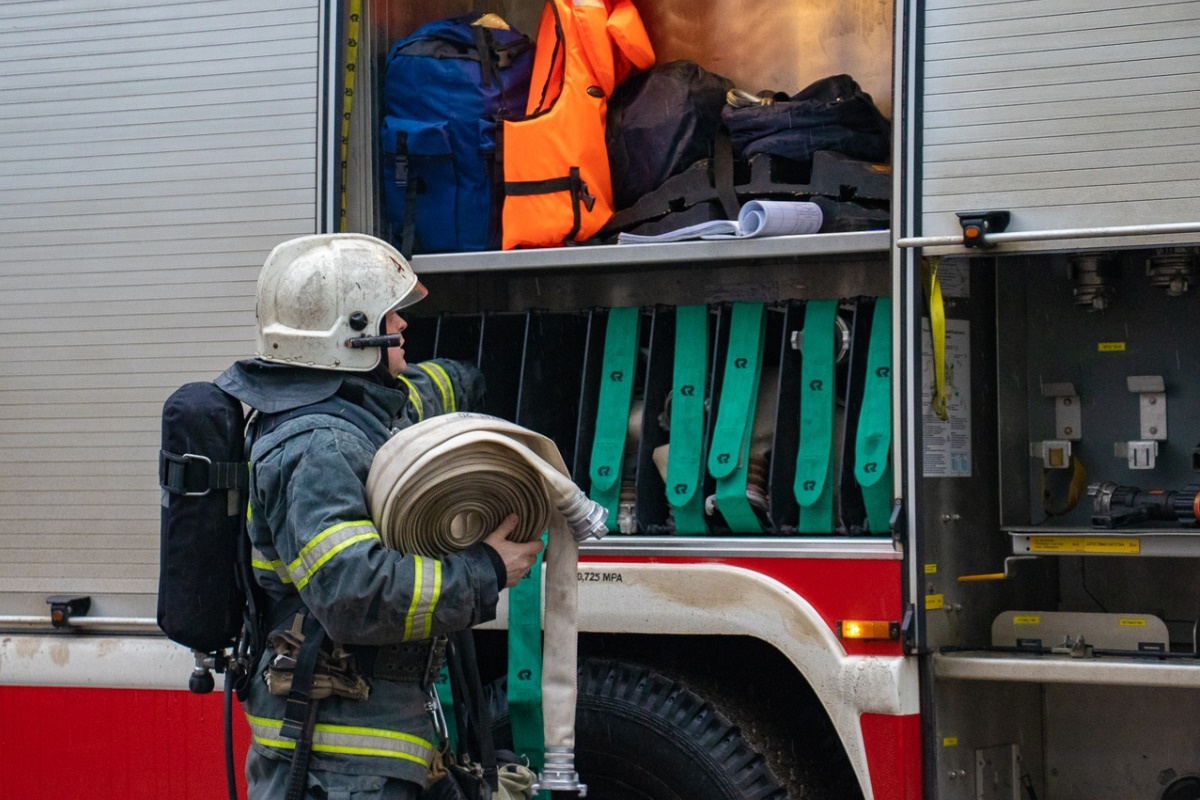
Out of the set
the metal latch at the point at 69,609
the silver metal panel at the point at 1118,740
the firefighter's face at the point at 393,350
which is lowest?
the silver metal panel at the point at 1118,740

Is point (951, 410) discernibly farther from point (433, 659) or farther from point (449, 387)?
point (433, 659)

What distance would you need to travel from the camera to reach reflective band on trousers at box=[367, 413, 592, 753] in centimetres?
294

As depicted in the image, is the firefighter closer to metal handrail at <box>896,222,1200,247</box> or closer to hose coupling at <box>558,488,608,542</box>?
hose coupling at <box>558,488,608,542</box>

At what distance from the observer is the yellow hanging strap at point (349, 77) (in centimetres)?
422

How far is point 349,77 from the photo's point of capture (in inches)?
168

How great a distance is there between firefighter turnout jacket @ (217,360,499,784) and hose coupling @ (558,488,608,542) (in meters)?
0.20

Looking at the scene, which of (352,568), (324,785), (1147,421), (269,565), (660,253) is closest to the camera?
(352,568)

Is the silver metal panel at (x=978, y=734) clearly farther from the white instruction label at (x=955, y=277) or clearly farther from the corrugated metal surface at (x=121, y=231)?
the corrugated metal surface at (x=121, y=231)

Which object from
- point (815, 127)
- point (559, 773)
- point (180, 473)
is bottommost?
point (559, 773)

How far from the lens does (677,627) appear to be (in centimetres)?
384

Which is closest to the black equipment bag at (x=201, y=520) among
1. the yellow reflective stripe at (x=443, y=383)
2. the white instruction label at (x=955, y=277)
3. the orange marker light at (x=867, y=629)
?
the yellow reflective stripe at (x=443, y=383)

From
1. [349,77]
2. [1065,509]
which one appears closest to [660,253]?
[349,77]

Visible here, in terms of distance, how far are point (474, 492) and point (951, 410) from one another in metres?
1.45

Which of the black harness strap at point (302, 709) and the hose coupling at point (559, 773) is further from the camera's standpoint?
the hose coupling at point (559, 773)
